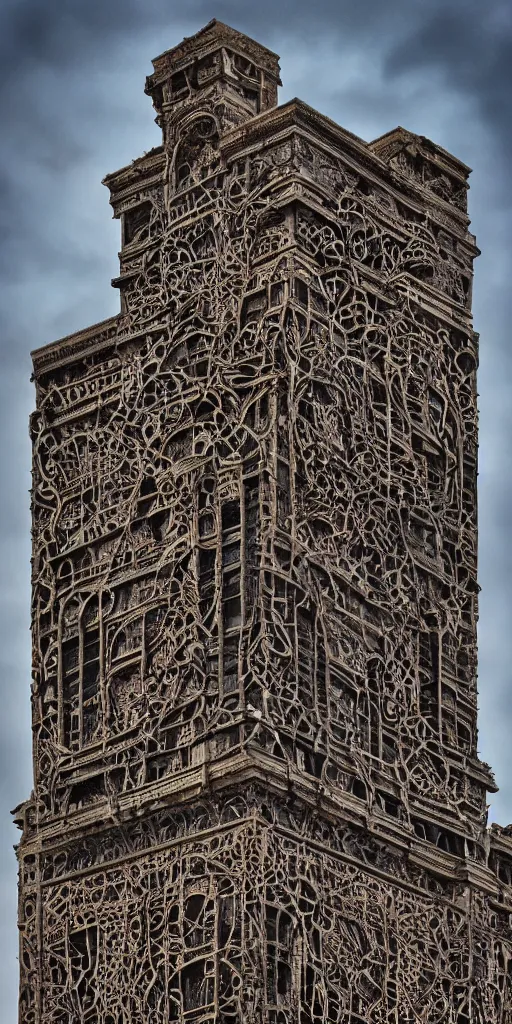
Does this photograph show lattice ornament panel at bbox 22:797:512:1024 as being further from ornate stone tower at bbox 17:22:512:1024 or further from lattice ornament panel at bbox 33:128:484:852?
lattice ornament panel at bbox 33:128:484:852

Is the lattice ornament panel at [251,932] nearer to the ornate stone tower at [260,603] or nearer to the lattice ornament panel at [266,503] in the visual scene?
the ornate stone tower at [260,603]

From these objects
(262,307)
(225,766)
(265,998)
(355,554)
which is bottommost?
(265,998)

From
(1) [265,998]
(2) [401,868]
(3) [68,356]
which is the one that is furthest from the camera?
(3) [68,356]

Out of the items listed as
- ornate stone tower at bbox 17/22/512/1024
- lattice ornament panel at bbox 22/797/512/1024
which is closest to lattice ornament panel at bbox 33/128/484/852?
ornate stone tower at bbox 17/22/512/1024

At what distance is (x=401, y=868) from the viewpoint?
31.8m

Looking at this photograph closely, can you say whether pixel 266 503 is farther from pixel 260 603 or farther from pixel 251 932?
pixel 251 932

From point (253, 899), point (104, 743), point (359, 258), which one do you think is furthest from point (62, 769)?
point (359, 258)

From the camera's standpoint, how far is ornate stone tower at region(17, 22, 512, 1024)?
100 ft

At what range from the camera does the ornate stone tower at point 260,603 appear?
30.5 metres

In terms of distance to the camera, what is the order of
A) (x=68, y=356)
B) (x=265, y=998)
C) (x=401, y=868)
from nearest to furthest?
1. (x=265, y=998)
2. (x=401, y=868)
3. (x=68, y=356)

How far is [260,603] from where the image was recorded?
30969 mm

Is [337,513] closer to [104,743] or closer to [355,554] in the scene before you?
[355,554]

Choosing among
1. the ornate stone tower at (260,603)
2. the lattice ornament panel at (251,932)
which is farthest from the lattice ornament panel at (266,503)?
the lattice ornament panel at (251,932)

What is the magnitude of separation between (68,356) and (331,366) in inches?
116
